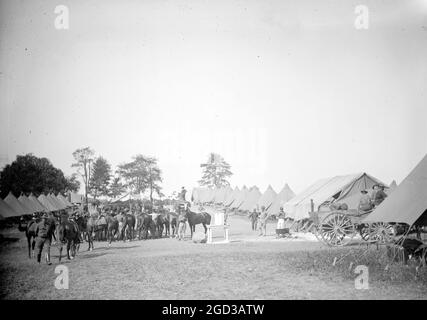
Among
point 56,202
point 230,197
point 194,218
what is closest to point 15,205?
point 56,202

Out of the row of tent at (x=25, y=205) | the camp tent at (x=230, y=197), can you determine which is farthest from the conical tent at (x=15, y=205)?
the camp tent at (x=230, y=197)

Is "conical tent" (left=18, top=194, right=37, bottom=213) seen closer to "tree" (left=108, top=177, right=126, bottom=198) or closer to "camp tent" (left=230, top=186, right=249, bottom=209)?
"tree" (left=108, top=177, right=126, bottom=198)

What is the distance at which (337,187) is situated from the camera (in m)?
17.4

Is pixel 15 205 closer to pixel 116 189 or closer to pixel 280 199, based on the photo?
pixel 116 189

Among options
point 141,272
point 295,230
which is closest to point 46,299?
point 141,272

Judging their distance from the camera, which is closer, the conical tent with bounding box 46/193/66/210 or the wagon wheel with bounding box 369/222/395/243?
the wagon wheel with bounding box 369/222/395/243

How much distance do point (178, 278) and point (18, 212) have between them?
16967 millimetres

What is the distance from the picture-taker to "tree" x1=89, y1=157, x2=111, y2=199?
67.7 feet

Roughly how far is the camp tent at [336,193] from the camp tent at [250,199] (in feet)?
42.5

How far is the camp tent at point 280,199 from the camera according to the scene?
85.6 feet

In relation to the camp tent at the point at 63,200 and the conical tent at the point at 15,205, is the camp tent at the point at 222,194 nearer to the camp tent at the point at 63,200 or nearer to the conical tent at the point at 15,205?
the camp tent at the point at 63,200

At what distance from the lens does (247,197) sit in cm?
3481

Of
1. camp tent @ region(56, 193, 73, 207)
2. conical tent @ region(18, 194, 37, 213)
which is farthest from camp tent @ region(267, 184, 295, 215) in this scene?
camp tent @ region(56, 193, 73, 207)
